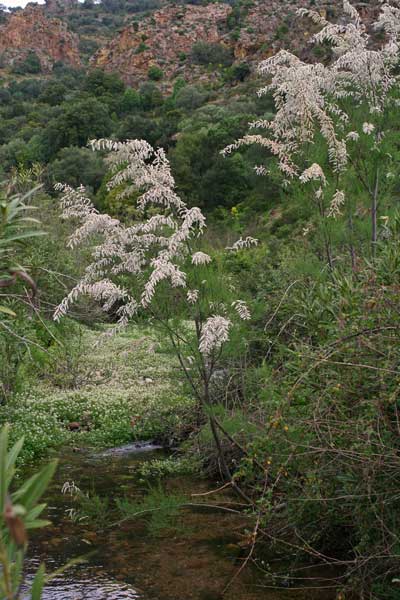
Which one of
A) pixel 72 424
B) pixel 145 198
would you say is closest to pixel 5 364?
pixel 72 424

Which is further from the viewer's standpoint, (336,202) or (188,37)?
(188,37)

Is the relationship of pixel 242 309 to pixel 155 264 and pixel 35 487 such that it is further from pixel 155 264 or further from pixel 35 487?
pixel 35 487

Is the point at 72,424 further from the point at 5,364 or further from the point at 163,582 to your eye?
the point at 163,582

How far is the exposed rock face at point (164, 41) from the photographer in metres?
69.4

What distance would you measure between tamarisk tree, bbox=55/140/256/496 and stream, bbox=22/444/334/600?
813mm

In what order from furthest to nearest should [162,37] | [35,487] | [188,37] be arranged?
1. [162,37]
2. [188,37]
3. [35,487]

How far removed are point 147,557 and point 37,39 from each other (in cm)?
8658

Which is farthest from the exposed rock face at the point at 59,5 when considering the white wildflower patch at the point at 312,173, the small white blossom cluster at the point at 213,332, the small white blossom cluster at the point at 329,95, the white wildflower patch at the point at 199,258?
the small white blossom cluster at the point at 213,332

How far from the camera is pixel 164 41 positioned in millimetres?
73812

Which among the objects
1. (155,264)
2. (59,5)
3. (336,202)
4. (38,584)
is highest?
(59,5)

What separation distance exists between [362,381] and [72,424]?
7471 millimetres

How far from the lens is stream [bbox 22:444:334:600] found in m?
5.33

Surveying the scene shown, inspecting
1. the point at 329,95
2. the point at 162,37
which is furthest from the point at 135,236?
the point at 162,37

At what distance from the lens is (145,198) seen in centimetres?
640
